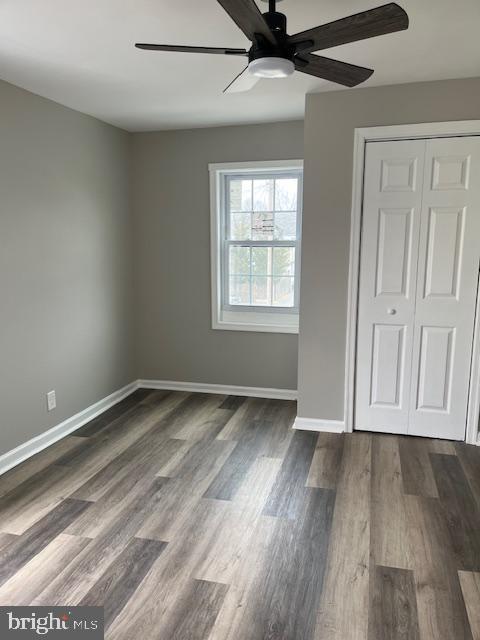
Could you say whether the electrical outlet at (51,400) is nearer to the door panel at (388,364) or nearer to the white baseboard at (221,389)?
the white baseboard at (221,389)

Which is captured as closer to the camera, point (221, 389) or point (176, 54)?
point (176, 54)

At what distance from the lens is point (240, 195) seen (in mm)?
4398

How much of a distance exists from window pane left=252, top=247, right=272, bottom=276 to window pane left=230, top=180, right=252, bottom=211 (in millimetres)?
397

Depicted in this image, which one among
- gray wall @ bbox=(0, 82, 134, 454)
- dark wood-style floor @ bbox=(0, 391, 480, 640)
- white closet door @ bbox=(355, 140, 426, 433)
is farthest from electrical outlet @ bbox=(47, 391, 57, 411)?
white closet door @ bbox=(355, 140, 426, 433)

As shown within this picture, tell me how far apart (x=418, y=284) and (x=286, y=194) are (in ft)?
4.98

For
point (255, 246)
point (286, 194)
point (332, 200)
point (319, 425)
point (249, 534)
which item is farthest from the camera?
point (255, 246)

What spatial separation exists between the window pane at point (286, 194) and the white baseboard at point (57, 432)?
227 centimetres

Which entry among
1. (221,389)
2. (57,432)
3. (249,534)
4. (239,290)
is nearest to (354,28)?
(249,534)

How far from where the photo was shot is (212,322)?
4.53 m

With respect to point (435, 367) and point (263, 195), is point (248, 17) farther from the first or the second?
point (263, 195)

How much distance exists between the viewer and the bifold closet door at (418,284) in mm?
3227

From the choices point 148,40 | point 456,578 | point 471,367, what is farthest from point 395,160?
point 456,578

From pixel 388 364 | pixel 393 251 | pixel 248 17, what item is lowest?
pixel 388 364

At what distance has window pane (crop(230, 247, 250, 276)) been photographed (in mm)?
4438
